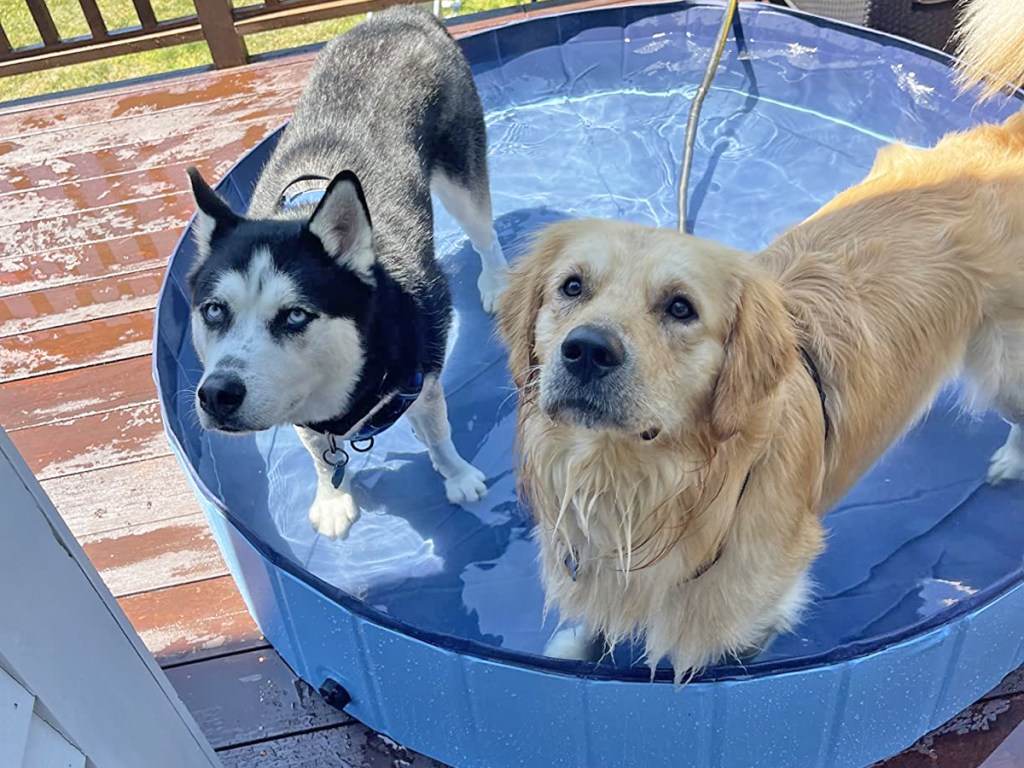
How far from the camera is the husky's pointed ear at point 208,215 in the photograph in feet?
7.29

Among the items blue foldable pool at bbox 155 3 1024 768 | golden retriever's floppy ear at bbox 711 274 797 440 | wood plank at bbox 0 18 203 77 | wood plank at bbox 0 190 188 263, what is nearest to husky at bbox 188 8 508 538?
blue foldable pool at bbox 155 3 1024 768

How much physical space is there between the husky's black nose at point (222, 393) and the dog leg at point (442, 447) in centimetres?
74

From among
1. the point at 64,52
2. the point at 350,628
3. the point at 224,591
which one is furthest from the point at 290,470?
the point at 64,52

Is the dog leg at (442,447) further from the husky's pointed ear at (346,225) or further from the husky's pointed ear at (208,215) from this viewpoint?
the husky's pointed ear at (208,215)

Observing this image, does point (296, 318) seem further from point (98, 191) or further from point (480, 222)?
point (98, 191)

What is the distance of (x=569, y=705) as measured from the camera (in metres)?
1.92

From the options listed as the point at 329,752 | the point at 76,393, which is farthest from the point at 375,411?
the point at 76,393

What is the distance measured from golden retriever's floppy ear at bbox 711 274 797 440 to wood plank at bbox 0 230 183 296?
312 cm

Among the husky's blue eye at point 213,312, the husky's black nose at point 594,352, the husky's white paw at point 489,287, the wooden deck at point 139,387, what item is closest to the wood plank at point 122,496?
the wooden deck at point 139,387

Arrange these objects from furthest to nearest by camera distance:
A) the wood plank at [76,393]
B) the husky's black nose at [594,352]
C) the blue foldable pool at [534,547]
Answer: the wood plank at [76,393], the blue foldable pool at [534,547], the husky's black nose at [594,352]

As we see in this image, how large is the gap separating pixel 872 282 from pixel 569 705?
4.47 ft

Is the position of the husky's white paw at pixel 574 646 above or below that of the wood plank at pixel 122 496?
below

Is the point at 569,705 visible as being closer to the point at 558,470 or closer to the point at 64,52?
the point at 558,470

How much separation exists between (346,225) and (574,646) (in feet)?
4.37
